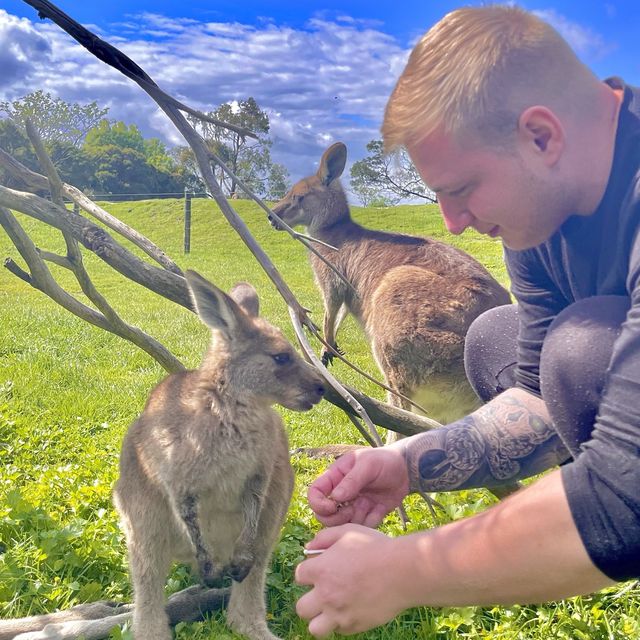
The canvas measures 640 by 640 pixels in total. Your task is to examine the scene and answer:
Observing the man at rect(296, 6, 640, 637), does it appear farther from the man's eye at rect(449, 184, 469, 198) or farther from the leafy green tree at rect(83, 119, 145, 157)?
the leafy green tree at rect(83, 119, 145, 157)

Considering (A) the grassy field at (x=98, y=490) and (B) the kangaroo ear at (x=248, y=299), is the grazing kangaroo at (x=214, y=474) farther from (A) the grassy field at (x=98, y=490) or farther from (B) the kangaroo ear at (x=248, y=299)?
(B) the kangaroo ear at (x=248, y=299)

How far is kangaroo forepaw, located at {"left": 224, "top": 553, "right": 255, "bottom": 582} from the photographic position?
1.75m

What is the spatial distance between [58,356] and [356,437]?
7.16 feet

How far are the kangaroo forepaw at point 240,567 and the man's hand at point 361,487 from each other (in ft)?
1.25

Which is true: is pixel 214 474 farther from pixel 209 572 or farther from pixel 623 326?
pixel 623 326

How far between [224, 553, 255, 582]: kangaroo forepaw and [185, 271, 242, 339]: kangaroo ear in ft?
2.07

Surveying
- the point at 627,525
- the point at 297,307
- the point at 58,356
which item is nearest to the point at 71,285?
the point at 58,356

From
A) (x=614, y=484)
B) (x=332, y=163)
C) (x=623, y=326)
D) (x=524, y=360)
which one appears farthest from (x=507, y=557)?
(x=332, y=163)

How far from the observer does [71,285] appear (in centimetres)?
923

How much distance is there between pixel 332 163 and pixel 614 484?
442cm

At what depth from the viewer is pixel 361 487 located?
1.47 metres

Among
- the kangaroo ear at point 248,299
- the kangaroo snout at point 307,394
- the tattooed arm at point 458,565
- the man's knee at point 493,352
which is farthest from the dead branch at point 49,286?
the tattooed arm at point 458,565

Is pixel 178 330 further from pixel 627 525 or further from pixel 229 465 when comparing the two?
pixel 627 525

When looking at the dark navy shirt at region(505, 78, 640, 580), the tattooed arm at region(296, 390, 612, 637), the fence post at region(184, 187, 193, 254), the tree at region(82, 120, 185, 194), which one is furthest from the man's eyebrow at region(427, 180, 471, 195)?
the tree at region(82, 120, 185, 194)
